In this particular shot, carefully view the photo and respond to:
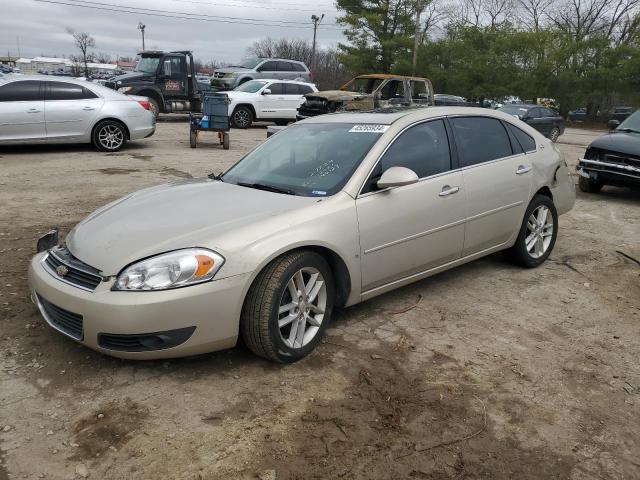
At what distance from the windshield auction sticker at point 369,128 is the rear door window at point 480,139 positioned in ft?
2.39

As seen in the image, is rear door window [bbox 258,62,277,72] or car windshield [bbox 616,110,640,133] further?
rear door window [bbox 258,62,277,72]

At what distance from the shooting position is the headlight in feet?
9.82

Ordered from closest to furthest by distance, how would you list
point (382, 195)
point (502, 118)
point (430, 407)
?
point (430, 407) < point (382, 195) < point (502, 118)

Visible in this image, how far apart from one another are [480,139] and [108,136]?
908cm

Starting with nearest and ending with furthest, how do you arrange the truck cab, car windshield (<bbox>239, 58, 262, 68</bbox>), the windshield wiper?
the windshield wiper → the truck cab → car windshield (<bbox>239, 58, 262, 68</bbox>)

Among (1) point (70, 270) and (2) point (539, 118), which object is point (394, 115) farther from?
(2) point (539, 118)

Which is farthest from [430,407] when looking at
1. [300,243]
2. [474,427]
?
[300,243]

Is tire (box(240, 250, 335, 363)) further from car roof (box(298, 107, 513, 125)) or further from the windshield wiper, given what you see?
car roof (box(298, 107, 513, 125))

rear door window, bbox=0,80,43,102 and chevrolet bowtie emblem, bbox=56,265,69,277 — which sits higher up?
rear door window, bbox=0,80,43,102

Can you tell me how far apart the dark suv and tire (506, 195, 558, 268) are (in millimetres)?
15214

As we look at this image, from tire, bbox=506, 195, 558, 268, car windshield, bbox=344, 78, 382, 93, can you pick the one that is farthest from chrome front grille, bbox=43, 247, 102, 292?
car windshield, bbox=344, 78, 382, 93

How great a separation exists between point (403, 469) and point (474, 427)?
0.51 metres

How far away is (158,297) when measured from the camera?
9.64 feet

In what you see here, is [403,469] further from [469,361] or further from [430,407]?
[469,361]
